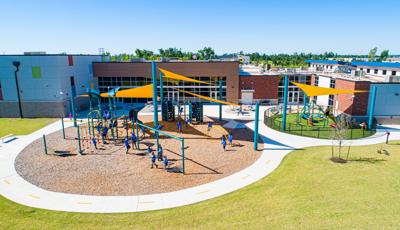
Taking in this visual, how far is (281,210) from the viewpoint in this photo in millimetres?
11359

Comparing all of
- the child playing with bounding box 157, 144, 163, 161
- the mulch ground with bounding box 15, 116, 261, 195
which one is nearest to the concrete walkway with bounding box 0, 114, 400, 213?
the mulch ground with bounding box 15, 116, 261, 195

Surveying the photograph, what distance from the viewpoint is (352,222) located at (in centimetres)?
1034

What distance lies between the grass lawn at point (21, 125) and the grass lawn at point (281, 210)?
14.2 metres

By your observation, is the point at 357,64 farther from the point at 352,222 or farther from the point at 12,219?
the point at 12,219

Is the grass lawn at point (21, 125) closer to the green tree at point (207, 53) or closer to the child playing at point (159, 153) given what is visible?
the child playing at point (159, 153)

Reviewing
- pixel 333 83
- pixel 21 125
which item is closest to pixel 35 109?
pixel 21 125

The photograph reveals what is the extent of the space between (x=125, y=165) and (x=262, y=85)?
25.7m

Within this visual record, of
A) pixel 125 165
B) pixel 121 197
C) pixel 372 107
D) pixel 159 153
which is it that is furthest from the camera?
pixel 372 107

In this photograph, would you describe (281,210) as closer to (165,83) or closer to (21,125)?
(21,125)

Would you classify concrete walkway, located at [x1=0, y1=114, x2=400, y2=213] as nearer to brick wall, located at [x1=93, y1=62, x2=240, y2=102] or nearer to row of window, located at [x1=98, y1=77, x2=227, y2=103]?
brick wall, located at [x1=93, y1=62, x2=240, y2=102]

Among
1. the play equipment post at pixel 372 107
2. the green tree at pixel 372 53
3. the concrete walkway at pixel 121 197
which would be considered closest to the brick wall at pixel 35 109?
the concrete walkway at pixel 121 197

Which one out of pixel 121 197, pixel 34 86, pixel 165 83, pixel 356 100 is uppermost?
pixel 34 86

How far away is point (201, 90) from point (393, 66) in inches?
1235

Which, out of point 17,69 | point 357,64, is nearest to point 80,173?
point 17,69
